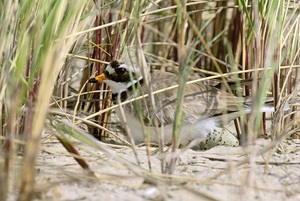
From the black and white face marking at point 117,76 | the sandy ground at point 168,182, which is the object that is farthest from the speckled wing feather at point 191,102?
the sandy ground at point 168,182

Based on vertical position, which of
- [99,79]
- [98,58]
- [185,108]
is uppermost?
[98,58]

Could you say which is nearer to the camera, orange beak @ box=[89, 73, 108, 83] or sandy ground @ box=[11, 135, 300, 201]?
sandy ground @ box=[11, 135, 300, 201]

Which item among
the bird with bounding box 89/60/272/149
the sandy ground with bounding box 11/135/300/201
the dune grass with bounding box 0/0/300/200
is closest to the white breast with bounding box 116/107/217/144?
the bird with bounding box 89/60/272/149

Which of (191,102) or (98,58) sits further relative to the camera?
(191,102)

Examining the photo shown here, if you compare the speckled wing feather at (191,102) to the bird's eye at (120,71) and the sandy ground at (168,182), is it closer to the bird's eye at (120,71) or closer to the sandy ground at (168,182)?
the bird's eye at (120,71)

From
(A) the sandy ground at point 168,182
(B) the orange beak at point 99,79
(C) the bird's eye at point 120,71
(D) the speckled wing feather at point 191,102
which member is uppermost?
(C) the bird's eye at point 120,71

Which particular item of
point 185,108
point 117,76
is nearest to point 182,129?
point 185,108

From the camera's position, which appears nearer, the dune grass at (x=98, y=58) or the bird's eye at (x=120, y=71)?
the dune grass at (x=98, y=58)

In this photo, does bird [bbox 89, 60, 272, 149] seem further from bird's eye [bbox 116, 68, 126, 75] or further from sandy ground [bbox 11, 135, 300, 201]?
sandy ground [bbox 11, 135, 300, 201]

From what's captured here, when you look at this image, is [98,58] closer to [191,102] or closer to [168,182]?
[191,102]

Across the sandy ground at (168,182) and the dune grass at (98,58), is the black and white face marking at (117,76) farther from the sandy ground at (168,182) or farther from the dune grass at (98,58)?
the sandy ground at (168,182)

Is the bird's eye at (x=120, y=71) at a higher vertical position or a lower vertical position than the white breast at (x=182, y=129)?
higher

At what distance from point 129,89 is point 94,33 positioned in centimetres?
46

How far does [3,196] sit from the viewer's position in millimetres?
2361
